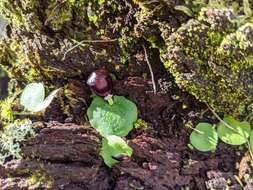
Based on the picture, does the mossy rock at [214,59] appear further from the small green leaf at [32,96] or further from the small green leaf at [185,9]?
the small green leaf at [32,96]

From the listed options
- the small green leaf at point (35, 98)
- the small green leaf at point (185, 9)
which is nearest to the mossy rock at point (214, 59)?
the small green leaf at point (185, 9)

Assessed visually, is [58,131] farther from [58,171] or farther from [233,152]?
[233,152]

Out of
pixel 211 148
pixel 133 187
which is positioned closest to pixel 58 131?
pixel 133 187

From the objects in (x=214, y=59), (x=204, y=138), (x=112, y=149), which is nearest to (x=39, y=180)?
(x=112, y=149)

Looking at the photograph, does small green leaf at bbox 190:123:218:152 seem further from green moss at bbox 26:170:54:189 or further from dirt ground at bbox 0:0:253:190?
green moss at bbox 26:170:54:189

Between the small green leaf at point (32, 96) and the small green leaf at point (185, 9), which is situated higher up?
the small green leaf at point (185, 9)

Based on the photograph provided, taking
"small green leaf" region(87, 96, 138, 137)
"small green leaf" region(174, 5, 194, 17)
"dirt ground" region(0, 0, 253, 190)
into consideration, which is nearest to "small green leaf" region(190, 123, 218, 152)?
"dirt ground" region(0, 0, 253, 190)

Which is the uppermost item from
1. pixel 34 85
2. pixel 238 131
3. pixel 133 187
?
pixel 34 85
